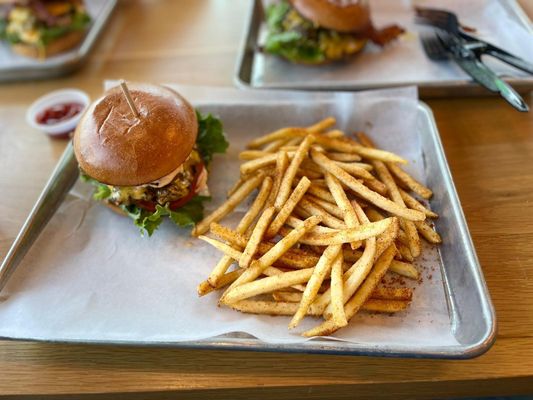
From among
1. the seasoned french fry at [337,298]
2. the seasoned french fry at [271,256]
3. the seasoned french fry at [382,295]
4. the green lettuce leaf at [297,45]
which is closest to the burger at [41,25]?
the green lettuce leaf at [297,45]

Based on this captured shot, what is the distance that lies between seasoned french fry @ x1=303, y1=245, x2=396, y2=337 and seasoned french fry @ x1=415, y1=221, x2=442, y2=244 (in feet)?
0.76

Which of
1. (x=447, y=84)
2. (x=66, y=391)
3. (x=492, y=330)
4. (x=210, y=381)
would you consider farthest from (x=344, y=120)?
(x=66, y=391)

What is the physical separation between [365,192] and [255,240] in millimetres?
506

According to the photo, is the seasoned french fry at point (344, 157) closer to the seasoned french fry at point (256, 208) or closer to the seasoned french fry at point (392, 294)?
the seasoned french fry at point (256, 208)

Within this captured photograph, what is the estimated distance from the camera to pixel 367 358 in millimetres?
1542

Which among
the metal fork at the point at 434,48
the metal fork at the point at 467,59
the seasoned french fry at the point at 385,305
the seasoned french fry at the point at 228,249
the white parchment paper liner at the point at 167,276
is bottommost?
the white parchment paper liner at the point at 167,276

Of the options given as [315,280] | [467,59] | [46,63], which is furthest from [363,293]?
[46,63]

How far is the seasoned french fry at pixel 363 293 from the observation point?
147cm

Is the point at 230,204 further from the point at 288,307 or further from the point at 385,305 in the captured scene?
the point at 385,305

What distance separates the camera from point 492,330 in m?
1.40

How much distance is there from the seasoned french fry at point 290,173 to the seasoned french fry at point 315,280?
33 centimetres

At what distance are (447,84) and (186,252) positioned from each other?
1.73 m

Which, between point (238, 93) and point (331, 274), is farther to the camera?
point (238, 93)

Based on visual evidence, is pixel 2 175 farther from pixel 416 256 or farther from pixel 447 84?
pixel 447 84
